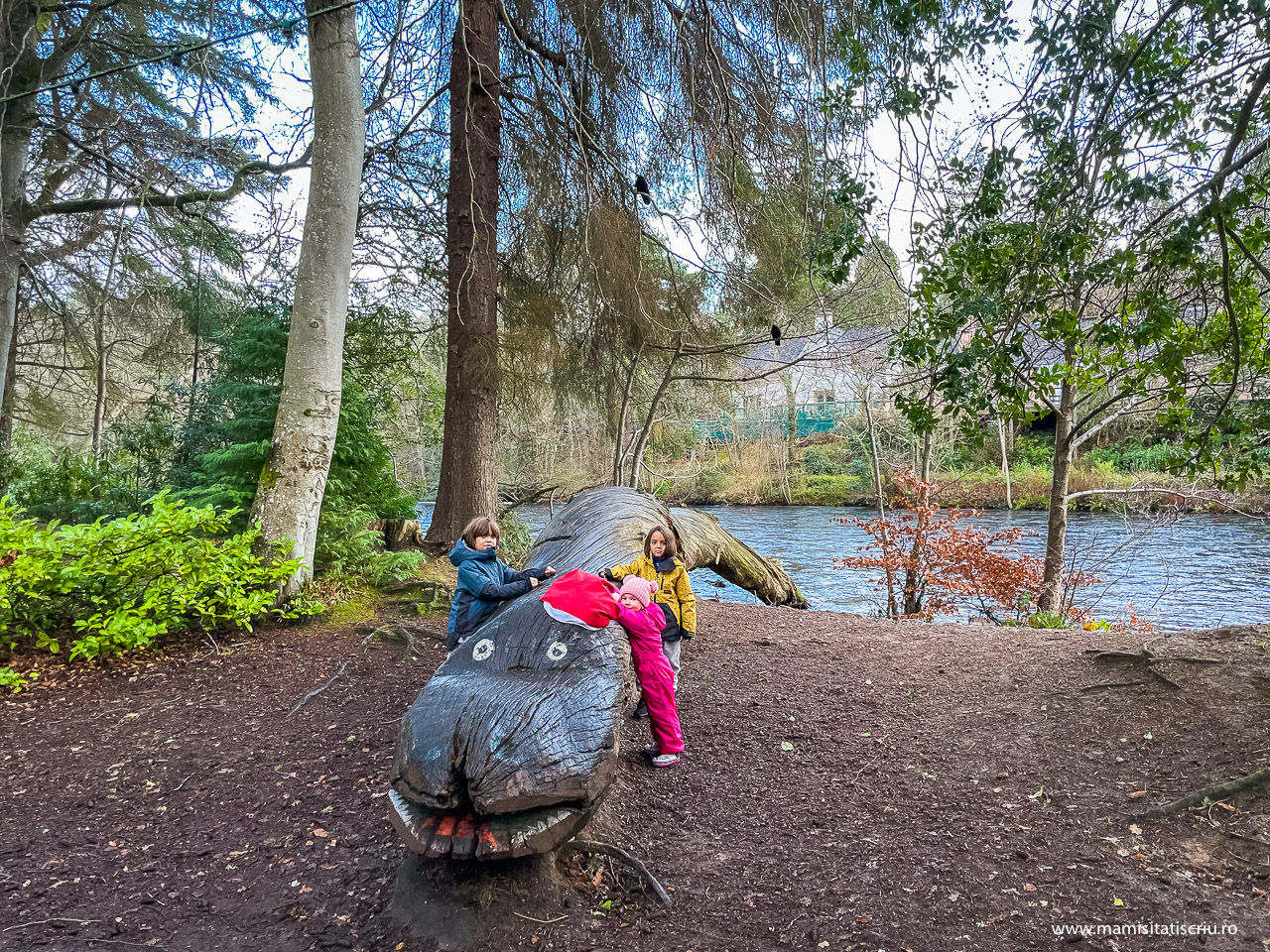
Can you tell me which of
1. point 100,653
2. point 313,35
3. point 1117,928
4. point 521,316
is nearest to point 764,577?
point 521,316

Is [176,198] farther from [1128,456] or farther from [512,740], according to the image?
[1128,456]

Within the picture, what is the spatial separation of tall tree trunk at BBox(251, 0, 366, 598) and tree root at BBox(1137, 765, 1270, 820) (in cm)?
533

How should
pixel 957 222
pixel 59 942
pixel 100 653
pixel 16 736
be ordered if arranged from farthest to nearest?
1. pixel 100 653
2. pixel 16 736
3. pixel 957 222
4. pixel 59 942

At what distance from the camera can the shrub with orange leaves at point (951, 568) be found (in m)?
8.98

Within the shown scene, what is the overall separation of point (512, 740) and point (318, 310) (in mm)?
4255

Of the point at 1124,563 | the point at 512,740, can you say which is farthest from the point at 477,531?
the point at 1124,563

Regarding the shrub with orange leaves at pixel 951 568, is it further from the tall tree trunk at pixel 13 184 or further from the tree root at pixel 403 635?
the tall tree trunk at pixel 13 184

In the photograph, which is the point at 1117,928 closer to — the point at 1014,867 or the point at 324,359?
the point at 1014,867

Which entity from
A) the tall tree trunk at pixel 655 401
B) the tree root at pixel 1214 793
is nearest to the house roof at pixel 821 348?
the tall tree trunk at pixel 655 401

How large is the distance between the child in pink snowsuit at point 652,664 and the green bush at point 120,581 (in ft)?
10.3

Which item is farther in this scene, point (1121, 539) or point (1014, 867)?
point (1121, 539)

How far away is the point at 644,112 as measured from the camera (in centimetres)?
639

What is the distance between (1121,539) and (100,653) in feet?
60.3

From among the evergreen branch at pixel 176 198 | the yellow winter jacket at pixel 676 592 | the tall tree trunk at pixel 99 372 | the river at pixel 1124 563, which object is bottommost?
the river at pixel 1124 563
